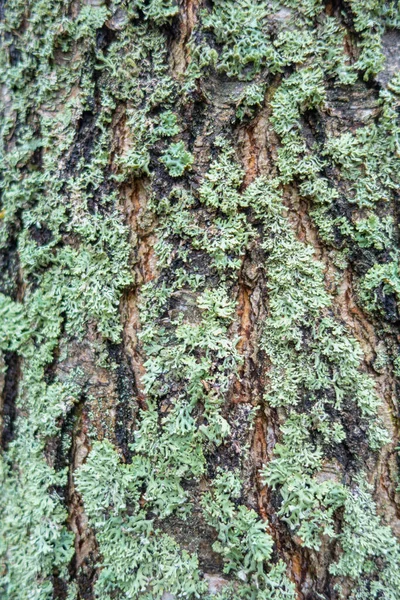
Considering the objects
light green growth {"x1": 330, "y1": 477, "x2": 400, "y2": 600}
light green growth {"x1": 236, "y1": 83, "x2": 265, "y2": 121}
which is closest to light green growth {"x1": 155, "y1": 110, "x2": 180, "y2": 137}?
light green growth {"x1": 236, "y1": 83, "x2": 265, "y2": 121}

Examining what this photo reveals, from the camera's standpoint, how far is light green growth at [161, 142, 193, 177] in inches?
40.2

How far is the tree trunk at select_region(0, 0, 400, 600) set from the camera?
984 millimetres

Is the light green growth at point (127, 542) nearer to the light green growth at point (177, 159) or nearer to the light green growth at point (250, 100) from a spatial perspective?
the light green growth at point (177, 159)

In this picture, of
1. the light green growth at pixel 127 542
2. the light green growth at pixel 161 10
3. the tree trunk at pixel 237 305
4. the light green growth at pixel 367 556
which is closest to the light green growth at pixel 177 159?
the tree trunk at pixel 237 305

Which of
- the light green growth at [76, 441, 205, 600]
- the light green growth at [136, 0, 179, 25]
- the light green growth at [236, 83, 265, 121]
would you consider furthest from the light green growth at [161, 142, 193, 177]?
the light green growth at [76, 441, 205, 600]

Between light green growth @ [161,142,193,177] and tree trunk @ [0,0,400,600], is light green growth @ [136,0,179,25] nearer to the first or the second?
tree trunk @ [0,0,400,600]

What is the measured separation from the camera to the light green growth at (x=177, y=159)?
102cm

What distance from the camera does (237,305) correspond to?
1029mm

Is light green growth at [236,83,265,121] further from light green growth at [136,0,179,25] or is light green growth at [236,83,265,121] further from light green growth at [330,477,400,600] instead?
light green growth at [330,477,400,600]

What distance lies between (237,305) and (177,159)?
43cm

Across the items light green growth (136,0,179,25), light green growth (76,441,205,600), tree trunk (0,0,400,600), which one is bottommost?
light green growth (76,441,205,600)

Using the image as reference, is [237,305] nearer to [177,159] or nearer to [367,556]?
[177,159]

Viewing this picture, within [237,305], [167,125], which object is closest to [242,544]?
[237,305]

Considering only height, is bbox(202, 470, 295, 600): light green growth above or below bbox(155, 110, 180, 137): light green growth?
below
